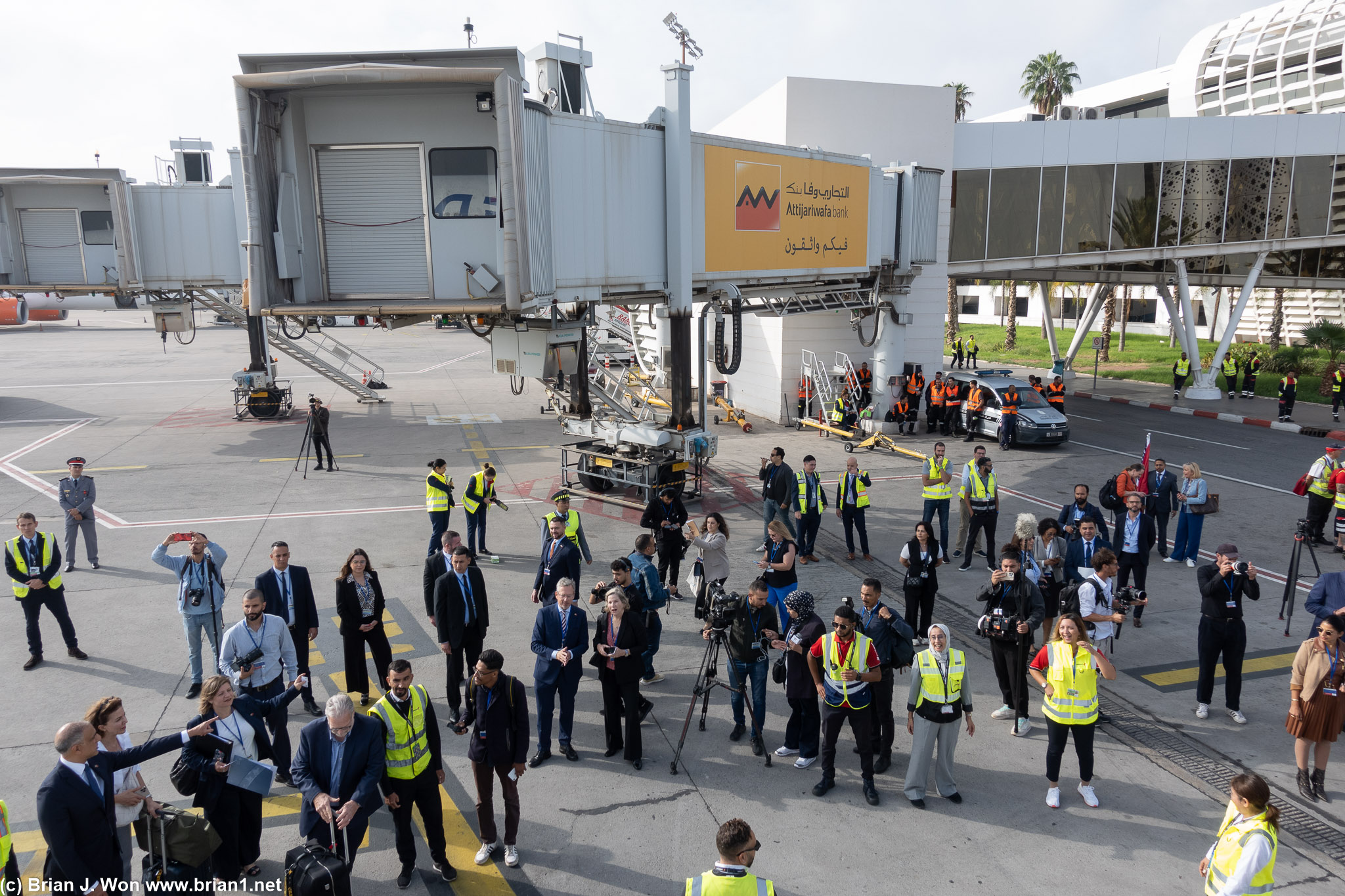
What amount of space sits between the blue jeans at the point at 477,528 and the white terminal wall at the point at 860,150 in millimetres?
14153

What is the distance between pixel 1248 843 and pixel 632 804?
4.43m

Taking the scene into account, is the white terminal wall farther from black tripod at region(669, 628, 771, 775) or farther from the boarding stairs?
black tripod at region(669, 628, 771, 775)

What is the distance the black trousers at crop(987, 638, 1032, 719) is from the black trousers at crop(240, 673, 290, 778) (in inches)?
268

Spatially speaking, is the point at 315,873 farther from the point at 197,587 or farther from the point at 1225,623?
the point at 1225,623

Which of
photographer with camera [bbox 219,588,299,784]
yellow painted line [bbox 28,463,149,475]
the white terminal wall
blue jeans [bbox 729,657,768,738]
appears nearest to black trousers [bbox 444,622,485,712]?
photographer with camera [bbox 219,588,299,784]

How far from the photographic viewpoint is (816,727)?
25.3ft

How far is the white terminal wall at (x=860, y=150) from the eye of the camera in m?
24.0

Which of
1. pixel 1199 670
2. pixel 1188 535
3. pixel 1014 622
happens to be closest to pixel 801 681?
pixel 1014 622

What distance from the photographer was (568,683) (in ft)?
25.0

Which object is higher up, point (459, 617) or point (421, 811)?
point (459, 617)

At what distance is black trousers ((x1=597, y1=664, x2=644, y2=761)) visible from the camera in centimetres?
758

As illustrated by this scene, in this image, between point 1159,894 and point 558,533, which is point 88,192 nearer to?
point 558,533

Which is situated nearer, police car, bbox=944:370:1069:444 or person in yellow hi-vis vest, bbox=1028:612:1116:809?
person in yellow hi-vis vest, bbox=1028:612:1116:809

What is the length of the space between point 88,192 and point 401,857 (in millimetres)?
24074
